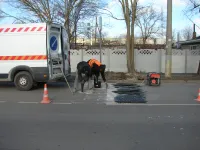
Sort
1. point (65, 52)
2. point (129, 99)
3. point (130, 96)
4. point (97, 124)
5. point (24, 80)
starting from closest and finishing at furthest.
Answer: point (97, 124) < point (129, 99) < point (130, 96) < point (24, 80) < point (65, 52)

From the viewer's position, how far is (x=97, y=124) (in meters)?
5.89

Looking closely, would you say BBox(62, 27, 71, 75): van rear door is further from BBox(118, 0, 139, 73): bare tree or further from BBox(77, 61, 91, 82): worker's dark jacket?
BBox(118, 0, 139, 73): bare tree

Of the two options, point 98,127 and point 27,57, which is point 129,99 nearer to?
point 98,127

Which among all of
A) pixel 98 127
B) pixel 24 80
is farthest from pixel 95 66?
pixel 98 127

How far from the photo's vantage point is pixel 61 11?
67.5ft

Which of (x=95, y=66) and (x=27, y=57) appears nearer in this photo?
(x=27, y=57)

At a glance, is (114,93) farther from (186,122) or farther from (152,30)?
(152,30)

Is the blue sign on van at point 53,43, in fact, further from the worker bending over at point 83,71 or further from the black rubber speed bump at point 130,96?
the black rubber speed bump at point 130,96

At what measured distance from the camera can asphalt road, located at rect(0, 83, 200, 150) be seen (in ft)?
15.5

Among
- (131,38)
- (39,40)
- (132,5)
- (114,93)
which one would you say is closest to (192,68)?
(131,38)

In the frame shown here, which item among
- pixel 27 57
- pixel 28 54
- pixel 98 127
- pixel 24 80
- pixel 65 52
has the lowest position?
pixel 98 127

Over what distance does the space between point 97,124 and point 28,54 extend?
548cm

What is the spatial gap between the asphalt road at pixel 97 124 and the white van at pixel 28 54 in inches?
53.1

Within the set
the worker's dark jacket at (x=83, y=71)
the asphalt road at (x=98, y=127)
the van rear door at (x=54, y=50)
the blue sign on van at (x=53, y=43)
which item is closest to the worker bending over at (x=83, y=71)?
the worker's dark jacket at (x=83, y=71)
